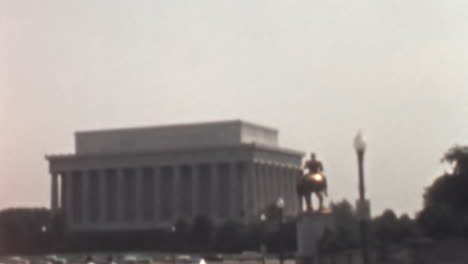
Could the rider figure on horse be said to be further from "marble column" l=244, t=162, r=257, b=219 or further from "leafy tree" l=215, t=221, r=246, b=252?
"marble column" l=244, t=162, r=257, b=219

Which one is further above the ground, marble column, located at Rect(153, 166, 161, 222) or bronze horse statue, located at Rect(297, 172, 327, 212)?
marble column, located at Rect(153, 166, 161, 222)

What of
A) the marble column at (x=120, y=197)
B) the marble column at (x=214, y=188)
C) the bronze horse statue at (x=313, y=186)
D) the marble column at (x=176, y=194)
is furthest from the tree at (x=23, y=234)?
the bronze horse statue at (x=313, y=186)

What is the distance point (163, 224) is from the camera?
191 metres

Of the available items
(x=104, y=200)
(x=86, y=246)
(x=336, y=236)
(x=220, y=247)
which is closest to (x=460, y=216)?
(x=336, y=236)

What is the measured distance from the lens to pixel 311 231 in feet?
182

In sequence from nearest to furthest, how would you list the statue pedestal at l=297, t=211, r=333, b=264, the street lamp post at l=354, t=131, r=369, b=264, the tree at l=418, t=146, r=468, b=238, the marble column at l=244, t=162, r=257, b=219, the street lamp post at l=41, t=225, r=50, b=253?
the street lamp post at l=354, t=131, r=369, b=264, the statue pedestal at l=297, t=211, r=333, b=264, the tree at l=418, t=146, r=468, b=238, the street lamp post at l=41, t=225, r=50, b=253, the marble column at l=244, t=162, r=257, b=219

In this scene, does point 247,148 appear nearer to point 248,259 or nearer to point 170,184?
point 170,184

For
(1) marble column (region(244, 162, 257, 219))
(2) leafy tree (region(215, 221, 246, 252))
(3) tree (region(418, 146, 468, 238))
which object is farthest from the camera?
(1) marble column (region(244, 162, 257, 219))

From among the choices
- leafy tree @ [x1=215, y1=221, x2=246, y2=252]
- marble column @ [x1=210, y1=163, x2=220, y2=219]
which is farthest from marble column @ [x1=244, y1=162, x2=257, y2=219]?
leafy tree @ [x1=215, y1=221, x2=246, y2=252]

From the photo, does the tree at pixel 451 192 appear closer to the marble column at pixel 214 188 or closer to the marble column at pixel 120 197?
the marble column at pixel 214 188

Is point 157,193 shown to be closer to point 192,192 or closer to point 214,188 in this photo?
point 192,192

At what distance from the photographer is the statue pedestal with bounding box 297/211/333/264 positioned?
5522 cm

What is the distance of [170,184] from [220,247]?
44.5 metres

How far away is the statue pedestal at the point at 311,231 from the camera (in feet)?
181
